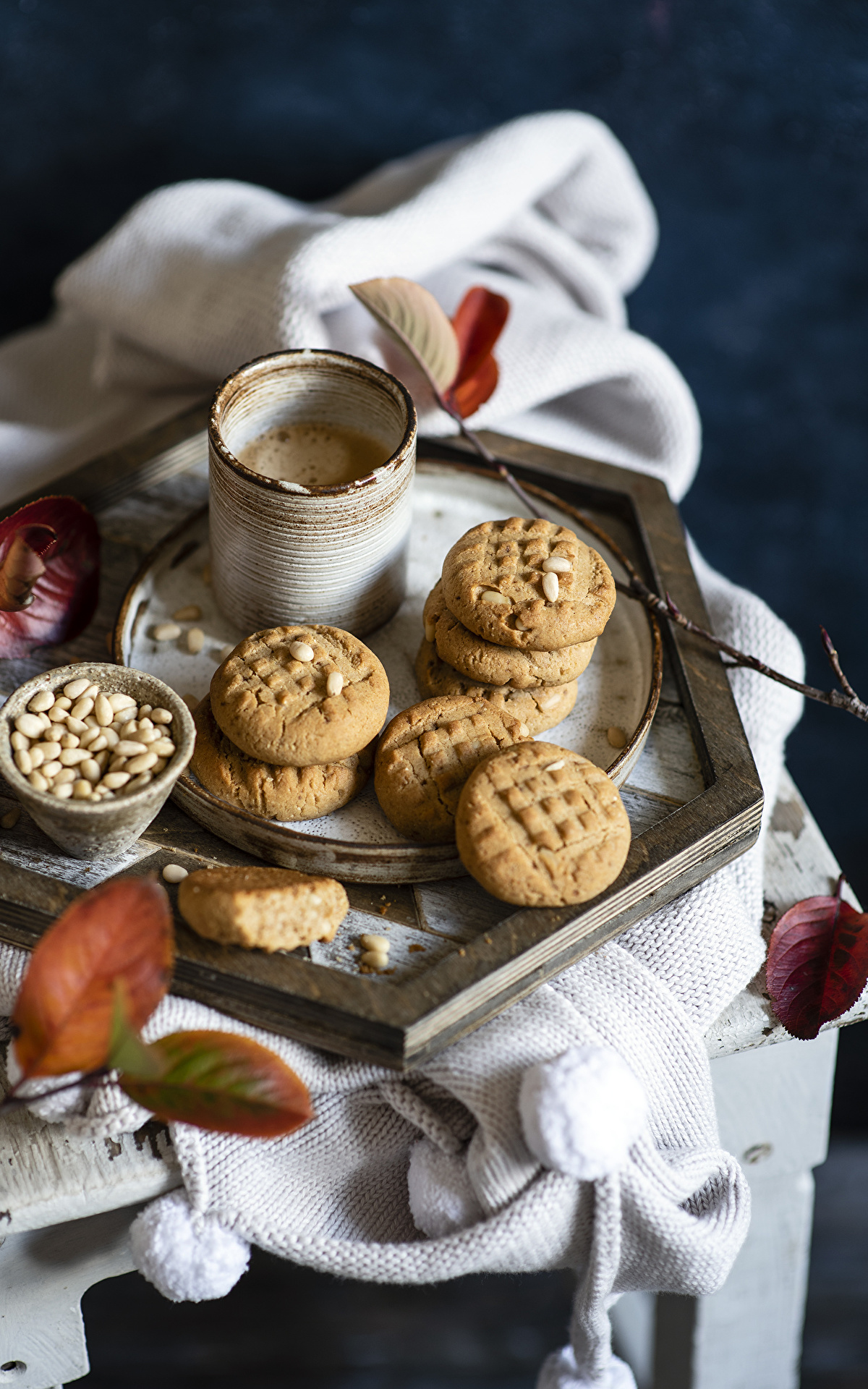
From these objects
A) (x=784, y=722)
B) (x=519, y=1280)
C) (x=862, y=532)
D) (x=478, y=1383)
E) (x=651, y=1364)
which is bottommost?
(x=478, y=1383)

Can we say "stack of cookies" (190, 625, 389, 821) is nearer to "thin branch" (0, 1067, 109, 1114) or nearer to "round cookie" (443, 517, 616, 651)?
"round cookie" (443, 517, 616, 651)

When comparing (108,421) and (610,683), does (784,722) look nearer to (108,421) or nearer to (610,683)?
Answer: (610,683)

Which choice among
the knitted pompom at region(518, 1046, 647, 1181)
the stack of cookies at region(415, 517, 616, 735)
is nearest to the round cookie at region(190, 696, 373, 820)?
the stack of cookies at region(415, 517, 616, 735)

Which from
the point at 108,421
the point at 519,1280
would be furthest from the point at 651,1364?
the point at 108,421

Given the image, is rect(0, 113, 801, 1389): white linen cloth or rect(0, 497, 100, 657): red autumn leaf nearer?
rect(0, 113, 801, 1389): white linen cloth

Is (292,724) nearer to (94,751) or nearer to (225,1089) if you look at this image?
(94,751)

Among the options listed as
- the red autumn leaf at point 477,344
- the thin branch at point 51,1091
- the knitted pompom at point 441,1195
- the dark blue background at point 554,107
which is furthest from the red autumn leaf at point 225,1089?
the dark blue background at point 554,107
